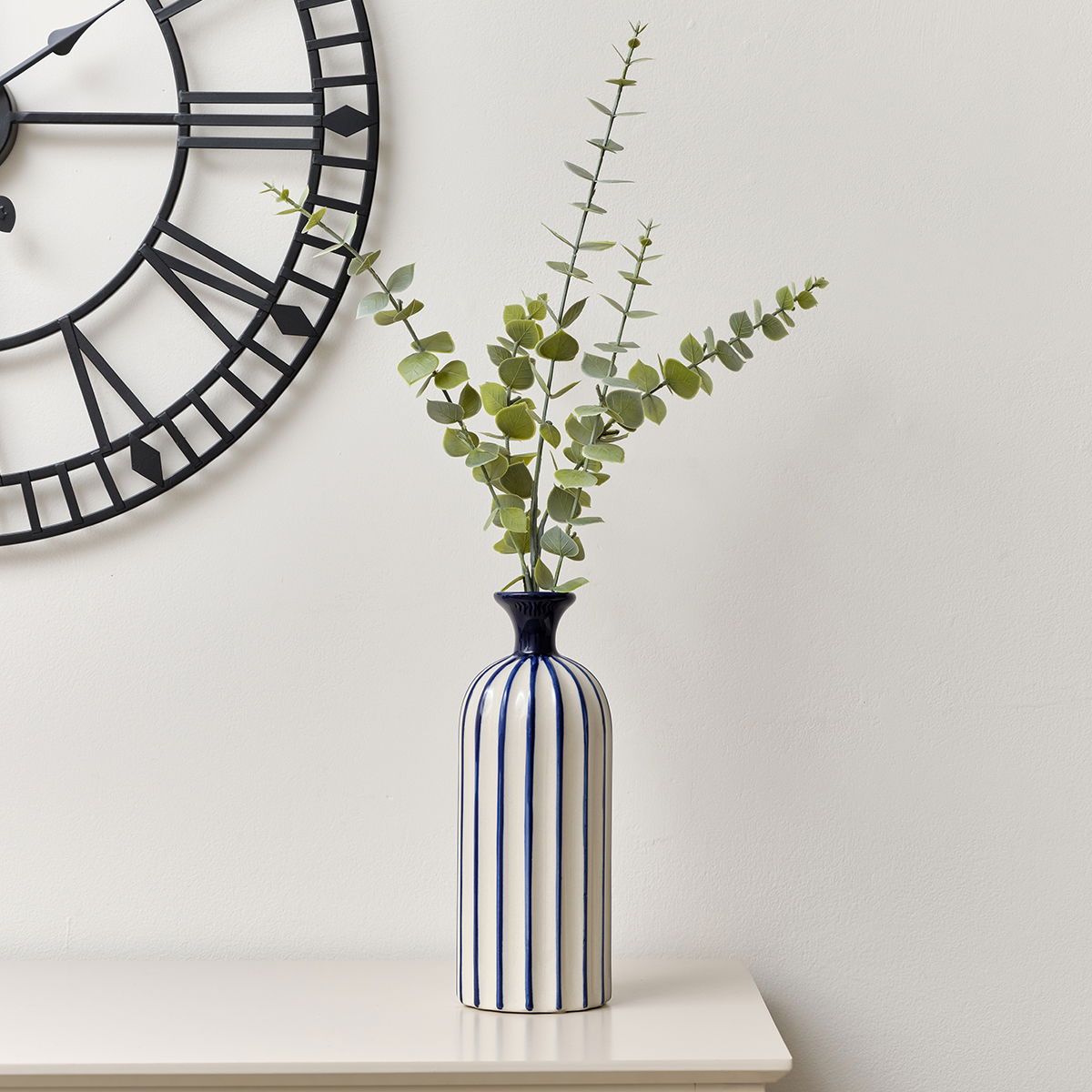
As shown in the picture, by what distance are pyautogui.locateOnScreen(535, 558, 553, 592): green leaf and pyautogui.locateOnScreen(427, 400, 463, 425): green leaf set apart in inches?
5.8

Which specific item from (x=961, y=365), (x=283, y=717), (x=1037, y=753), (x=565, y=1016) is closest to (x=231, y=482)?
(x=283, y=717)

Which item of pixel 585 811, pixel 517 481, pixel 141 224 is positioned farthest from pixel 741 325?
pixel 141 224

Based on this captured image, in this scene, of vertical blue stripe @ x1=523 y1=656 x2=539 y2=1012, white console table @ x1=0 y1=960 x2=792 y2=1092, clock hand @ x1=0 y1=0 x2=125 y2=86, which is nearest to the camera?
white console table @ x1=0 y1=960 x2=792 y2=1092

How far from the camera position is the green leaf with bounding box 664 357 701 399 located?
3.11 feet

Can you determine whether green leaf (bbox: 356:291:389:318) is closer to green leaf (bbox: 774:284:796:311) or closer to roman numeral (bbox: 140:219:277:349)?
roman numeral (bbox: 140:219:277:349)

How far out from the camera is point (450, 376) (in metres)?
0.94

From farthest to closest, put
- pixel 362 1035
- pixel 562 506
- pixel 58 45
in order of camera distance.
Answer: pixel 58 45 → pixel 562 506 → pixel 362 1035

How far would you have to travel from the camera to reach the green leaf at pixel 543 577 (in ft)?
3.21

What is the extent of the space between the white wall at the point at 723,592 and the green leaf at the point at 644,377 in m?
0.18

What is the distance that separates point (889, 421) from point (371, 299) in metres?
0.55

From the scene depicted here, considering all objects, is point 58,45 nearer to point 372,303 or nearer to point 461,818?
point 372,303

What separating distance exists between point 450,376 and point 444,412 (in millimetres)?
33

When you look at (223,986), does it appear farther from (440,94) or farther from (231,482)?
(440,94)

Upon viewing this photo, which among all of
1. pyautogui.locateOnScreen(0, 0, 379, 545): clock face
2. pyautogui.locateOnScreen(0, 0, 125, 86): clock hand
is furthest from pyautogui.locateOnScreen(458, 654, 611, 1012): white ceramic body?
pyautogui.locateOnScreen(0, 0, 125, 86): clock hand
